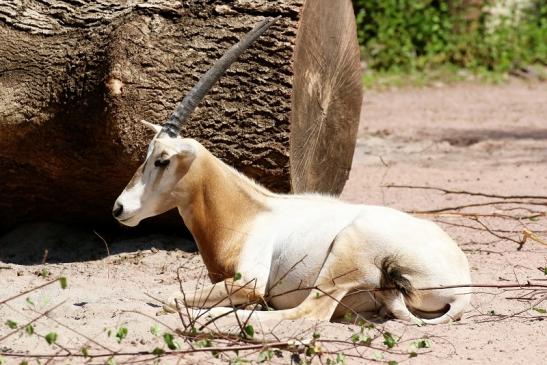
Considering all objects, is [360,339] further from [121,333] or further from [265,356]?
[121,333]

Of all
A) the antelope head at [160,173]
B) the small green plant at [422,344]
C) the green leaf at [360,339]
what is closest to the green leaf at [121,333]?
the green leaf at [360,339]

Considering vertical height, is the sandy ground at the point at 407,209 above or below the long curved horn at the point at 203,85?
below

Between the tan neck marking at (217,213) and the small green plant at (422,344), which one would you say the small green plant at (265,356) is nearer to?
the small green plant at (422,344)

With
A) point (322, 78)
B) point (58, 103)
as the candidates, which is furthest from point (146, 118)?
point (322, 78)

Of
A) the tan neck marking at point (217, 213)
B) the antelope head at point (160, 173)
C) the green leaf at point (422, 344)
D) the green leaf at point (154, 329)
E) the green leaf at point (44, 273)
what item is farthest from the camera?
the green leaf at point (44, 273)

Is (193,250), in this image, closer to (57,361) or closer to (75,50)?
(75,50)

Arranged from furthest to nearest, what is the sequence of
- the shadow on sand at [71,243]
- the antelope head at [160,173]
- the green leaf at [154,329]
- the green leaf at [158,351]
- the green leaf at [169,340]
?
1. the shadow on sand at [71,243]
2. the antelope head at [160,173]
3. the green leaf at [154,329]
4. the green leaf at [169,340]
5. the green leaf at [158,351]

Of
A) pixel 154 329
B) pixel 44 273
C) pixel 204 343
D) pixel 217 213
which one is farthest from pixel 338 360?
pixel 44 273

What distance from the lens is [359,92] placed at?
7188 mm

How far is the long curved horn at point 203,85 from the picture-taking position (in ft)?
17.6

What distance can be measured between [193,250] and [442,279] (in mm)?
2274

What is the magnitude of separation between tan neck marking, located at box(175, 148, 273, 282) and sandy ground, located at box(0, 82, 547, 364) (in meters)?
0.15

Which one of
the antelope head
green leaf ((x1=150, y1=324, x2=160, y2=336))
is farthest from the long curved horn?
green leaf ((x1=150, y1=324, x2=160, y2=336))

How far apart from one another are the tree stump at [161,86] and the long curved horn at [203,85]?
0.47m
